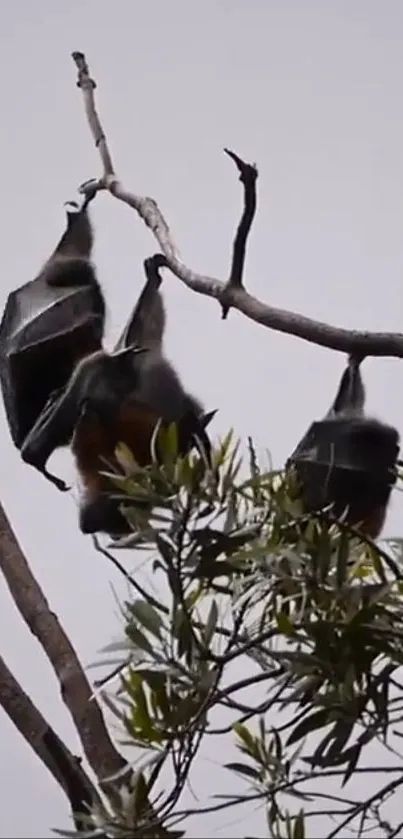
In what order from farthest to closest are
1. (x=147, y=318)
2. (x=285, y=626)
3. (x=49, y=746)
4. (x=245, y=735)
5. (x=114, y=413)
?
(x=147, y=318)
(x=114, y=413)
(x=49, y=746)
(x=245, y=735)
(x=285, y=626)

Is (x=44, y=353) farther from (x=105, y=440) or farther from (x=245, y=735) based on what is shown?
(x=245, y=735)

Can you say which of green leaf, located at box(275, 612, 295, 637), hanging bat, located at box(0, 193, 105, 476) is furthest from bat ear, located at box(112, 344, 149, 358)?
green leaf, located at box(275, 612, 295, 637)

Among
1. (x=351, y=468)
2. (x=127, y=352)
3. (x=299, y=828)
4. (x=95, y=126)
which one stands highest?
(x=95, y=126)

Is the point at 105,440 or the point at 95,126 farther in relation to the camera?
the point at 95,126

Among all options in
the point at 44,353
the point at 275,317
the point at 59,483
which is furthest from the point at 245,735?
Answer: the point at 44,353

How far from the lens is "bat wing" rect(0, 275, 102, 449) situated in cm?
135

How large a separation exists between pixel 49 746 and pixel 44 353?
46 centimetres

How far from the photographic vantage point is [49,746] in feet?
3.39

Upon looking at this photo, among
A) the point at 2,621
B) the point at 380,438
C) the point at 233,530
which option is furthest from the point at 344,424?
the point at 2,621

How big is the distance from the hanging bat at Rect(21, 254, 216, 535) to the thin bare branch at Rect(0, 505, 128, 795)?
75 mm

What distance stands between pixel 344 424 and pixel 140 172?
1091 mm

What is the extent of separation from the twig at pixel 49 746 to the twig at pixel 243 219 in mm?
376

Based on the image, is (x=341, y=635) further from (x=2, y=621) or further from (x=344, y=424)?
(x=2, y=621)

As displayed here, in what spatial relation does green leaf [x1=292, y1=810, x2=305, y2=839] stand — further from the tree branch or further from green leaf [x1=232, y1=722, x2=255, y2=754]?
the tree branch
